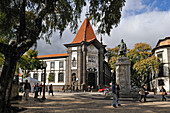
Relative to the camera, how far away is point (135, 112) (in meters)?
8.30

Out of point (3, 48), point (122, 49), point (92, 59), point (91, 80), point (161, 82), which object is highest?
point (92, 59)


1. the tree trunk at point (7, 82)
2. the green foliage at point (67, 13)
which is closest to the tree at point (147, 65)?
the green foliage at point (67, 13)

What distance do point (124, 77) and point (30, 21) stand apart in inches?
386

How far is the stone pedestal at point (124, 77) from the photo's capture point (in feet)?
52.3

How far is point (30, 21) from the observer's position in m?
11.8

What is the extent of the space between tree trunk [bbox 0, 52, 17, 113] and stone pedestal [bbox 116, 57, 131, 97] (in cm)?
1058

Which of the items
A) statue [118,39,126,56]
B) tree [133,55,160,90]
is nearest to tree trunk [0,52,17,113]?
statue [118,39,126,56]

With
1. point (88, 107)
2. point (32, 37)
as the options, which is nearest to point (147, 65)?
point (88, 107)

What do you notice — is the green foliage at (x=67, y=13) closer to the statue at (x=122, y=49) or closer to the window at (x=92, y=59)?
the statue at (x=122, y=49)

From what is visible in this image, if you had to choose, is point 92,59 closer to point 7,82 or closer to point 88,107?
point 88,107

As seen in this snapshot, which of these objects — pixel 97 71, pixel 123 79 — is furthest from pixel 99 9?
pixel 97 71

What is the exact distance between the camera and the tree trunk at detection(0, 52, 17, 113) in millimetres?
7675

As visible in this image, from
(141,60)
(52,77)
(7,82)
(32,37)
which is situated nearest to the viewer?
(7,82)

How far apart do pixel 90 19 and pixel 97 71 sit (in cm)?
3145
